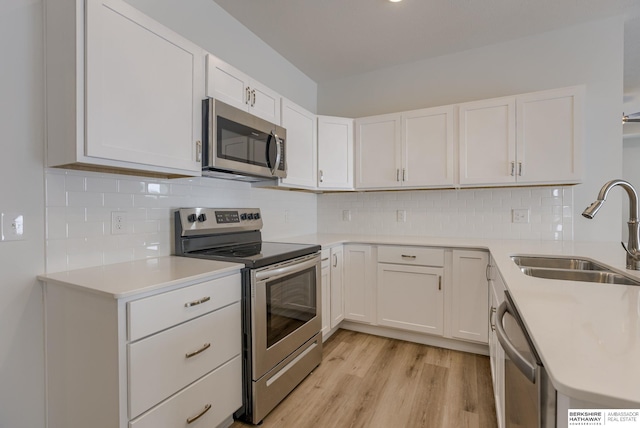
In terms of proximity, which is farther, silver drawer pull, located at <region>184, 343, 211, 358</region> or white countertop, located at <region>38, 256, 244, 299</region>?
silver drawer pull, located at <region>184, 343, 211, 358</region>

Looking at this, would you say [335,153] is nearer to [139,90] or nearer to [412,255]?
[412,255]

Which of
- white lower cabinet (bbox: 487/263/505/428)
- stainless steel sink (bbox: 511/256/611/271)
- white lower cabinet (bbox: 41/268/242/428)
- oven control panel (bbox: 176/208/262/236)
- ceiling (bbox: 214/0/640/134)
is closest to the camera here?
white lower cabinet (bbox: 41/268/242/428)

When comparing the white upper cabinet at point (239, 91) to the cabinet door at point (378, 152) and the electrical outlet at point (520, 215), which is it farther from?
the electrical outlet at point (520, 215)

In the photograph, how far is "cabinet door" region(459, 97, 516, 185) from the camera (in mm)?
2520

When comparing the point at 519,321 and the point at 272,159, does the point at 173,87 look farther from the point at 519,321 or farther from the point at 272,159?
the point at 519,321

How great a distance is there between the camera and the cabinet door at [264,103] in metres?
2.12

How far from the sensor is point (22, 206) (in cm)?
133

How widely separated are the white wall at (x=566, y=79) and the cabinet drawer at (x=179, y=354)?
270cm

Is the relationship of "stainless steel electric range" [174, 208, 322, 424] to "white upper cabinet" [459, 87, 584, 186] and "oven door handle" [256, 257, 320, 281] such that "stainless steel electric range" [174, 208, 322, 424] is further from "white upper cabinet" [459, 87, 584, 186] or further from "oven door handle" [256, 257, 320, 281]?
"white upper cabinet" [459, 87, 584, 186]

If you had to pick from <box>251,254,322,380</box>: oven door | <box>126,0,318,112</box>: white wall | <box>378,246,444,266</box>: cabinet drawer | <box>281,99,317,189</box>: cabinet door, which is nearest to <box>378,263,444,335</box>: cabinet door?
<box>378,246,444,266</box>: cabinet drawer

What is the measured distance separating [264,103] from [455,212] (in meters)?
2.02

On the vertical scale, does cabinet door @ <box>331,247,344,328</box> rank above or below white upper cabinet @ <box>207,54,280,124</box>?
below

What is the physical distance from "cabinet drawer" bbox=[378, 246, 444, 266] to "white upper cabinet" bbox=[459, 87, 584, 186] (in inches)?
26.6

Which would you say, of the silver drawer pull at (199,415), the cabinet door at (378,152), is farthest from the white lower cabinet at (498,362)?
the cabinet door at (378,152)
